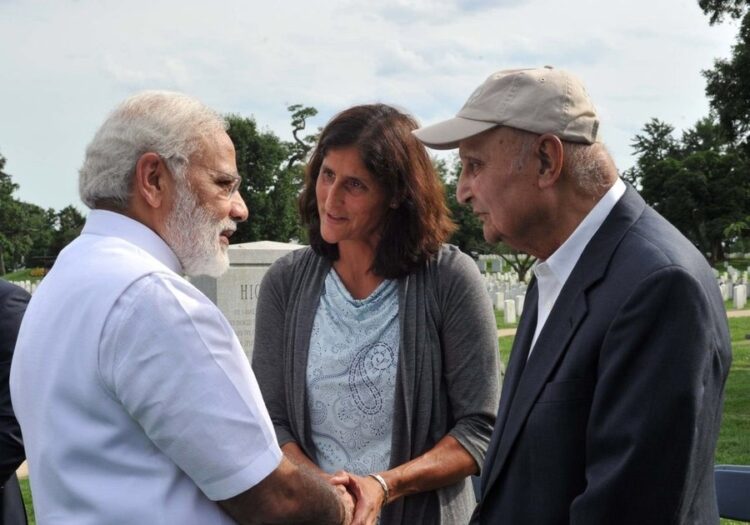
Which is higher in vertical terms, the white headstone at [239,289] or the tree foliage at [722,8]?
the tree foliage at [722,8]

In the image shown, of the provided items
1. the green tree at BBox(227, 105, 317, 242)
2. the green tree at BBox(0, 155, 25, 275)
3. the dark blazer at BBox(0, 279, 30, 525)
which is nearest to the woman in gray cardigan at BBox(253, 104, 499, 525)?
the dark blazer at BBox(0, 279, 30, 525)

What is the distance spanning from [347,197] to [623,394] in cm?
145

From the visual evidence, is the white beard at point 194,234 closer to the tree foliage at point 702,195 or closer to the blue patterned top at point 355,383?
the blue patterned top at point 355,383

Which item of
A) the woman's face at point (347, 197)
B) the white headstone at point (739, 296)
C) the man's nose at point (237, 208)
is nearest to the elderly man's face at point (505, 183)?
the man's nose at point (237, 208)

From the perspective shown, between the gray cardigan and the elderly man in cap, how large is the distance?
49 centimetres

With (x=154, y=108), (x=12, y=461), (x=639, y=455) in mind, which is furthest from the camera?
(x=12, y=461)

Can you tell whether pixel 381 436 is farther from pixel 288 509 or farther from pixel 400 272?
pixel 288 509

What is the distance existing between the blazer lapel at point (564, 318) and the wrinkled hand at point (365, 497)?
62 cm

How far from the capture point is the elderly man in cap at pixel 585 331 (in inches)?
82.8

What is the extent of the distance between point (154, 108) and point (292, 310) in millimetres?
1129

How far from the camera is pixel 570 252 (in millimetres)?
2494

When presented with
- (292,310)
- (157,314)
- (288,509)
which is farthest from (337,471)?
(157,314)

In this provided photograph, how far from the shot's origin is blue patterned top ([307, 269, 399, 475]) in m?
3.24

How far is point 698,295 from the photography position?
2.12 m
